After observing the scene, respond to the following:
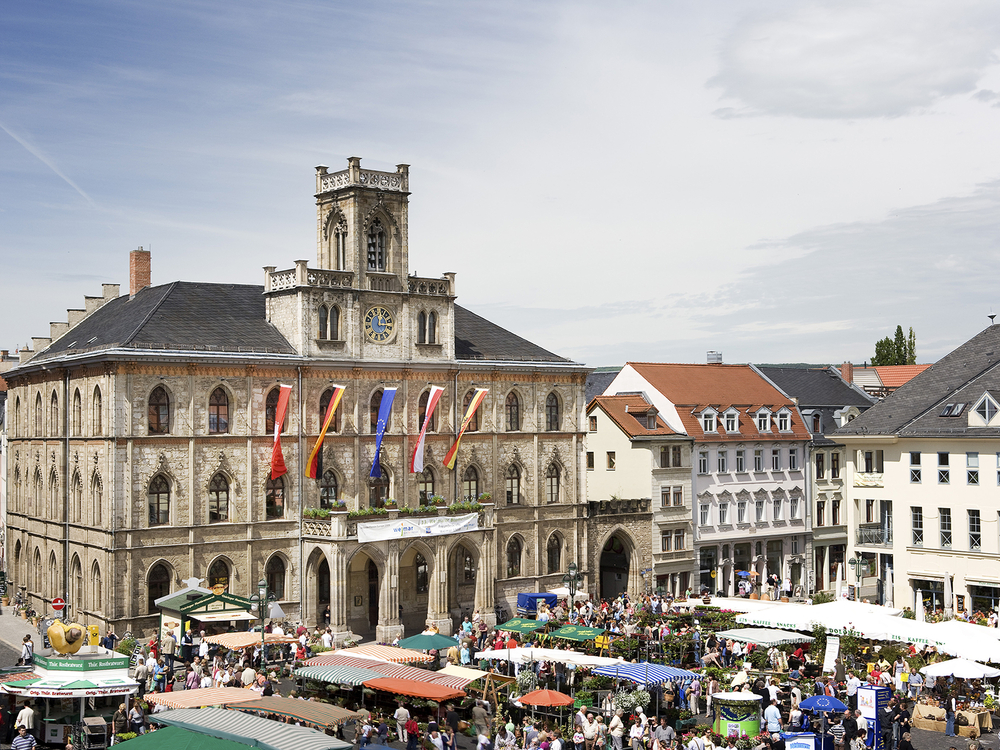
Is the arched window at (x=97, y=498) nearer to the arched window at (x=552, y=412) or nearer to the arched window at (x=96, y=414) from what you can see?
the arched window at (x=96, y=414)

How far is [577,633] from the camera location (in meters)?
43.8

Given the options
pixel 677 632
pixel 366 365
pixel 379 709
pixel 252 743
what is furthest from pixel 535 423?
pixel 252 743

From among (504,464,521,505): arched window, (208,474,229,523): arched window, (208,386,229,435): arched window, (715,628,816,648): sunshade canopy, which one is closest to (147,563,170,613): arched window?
(208,474,229,523): arched window

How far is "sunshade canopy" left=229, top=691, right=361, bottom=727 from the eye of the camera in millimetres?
31172

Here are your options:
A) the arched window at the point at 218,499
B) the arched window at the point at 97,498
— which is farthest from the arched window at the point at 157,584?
the arched window at the point at 97,498

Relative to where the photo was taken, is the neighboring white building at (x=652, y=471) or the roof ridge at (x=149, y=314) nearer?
the roof ridge at (x=149, y=314)

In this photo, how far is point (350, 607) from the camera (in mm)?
56594

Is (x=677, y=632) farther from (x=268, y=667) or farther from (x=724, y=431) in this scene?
(x=724, y=431)

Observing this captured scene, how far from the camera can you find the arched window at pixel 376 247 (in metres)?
57.7

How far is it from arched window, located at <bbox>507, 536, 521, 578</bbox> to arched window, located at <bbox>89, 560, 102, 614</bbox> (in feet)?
58.0

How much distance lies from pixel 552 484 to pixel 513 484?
257 centimetres

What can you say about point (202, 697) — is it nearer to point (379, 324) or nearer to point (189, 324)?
point (189, 324)

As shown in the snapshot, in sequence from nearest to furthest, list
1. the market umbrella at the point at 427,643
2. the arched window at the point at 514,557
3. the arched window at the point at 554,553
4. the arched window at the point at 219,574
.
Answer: the market umbrella at the point at 427,643, the arched window at the point at 219,574, the arched window at the point at 514,557, the arched window at the point at 554,553

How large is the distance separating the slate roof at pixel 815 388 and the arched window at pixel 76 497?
4360 centimetres
